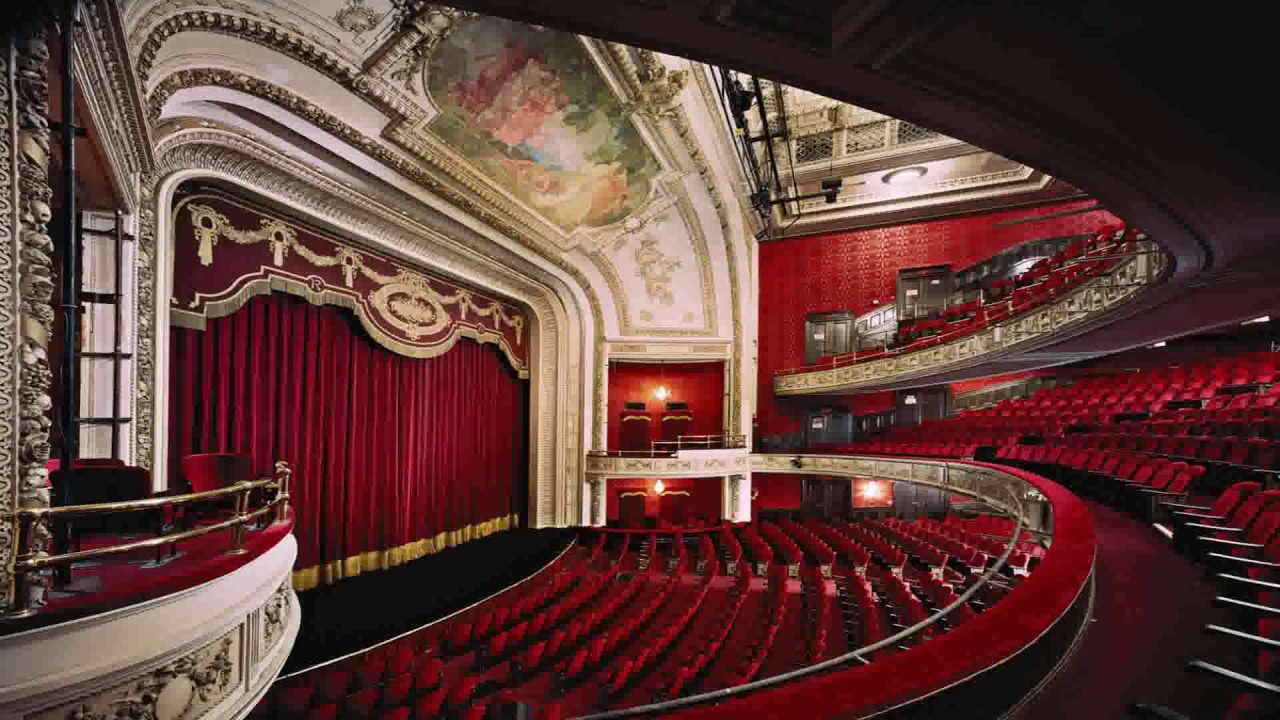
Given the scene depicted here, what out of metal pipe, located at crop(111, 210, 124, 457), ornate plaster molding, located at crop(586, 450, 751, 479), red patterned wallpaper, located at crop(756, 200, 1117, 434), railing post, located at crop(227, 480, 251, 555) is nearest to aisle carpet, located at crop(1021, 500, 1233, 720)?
railing post, located at crop(227, 480, 251, 555)

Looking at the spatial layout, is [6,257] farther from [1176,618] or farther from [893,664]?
[1176,618]

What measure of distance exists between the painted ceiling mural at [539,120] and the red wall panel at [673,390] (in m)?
3.83

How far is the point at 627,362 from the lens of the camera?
34.8ft

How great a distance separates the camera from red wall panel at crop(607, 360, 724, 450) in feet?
35.5

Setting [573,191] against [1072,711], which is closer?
[1072,711]

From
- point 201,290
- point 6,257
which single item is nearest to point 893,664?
point 6,257

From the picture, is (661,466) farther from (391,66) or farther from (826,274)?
(391,66)

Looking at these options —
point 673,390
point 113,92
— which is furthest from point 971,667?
point 673,390

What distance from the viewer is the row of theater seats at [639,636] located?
3326mm

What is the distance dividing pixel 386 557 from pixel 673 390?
243 inches

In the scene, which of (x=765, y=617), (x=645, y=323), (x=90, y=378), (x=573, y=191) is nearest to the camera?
(x=90, y=378)

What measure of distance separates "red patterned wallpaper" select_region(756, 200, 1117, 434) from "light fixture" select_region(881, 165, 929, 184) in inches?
46.5

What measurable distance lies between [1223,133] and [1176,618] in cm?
172

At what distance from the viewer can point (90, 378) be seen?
310 centimetres
